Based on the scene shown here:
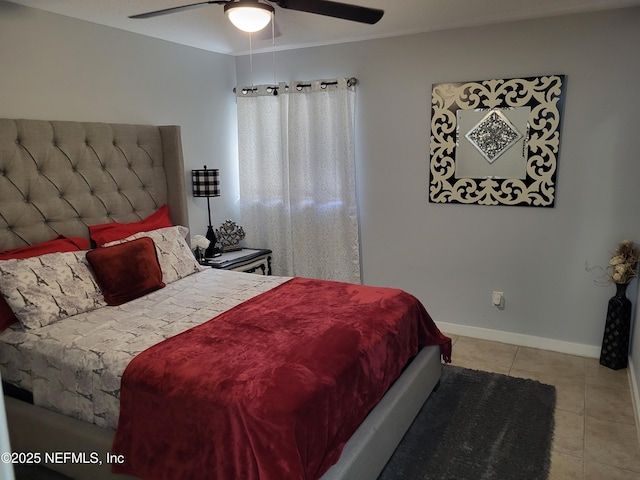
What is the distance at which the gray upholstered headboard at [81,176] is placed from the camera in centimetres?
272

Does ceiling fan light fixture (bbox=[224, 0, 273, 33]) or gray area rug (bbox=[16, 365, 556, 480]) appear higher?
ceiling fan light fixture (bbox=[224, 0, 273, 33])

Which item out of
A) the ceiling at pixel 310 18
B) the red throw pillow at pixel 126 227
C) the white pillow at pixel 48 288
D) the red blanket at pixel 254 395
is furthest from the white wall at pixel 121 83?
the red blanket at pixel 254 395

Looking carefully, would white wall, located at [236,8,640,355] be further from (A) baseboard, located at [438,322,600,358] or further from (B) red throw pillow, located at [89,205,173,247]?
(B) red throw pillow, located at [89,205,173,247]

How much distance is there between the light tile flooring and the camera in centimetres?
230

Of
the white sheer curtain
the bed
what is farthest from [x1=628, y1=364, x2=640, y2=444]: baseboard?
the white sheer curtain

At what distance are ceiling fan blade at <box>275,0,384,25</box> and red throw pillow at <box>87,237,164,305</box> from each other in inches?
65.3

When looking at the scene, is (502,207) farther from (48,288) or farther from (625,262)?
(48,288)

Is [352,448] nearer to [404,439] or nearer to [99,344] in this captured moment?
[404,439]

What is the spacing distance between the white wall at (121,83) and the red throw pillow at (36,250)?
2.56 feet

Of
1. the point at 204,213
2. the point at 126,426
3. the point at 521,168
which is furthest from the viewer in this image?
the point at 204,213

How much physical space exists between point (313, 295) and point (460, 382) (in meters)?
1.18

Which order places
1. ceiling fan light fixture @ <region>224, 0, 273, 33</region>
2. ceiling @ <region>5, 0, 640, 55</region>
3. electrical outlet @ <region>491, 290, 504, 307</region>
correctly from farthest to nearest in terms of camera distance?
electrical outlet @ <region>491, 290, 504, 307</region>
ceiling @ <region>5, 0, 640, 55</region>
ceiling fan light fixture @ <region>224, 0, 273, 33</region>

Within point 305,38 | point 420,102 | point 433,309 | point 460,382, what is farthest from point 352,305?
point 305,38

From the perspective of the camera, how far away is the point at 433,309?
13.1ft
